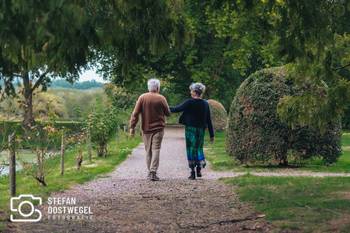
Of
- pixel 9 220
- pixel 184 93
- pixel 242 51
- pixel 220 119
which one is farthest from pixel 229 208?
pixel 184 93

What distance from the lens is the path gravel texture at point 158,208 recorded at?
7070 millimetres

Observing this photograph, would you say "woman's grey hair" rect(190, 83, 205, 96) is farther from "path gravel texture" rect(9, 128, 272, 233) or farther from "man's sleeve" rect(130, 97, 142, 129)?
"path gravel texture" rect(9, 128, 272, 233)

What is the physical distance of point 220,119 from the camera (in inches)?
1438

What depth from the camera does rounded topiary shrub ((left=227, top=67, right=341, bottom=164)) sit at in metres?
14.2

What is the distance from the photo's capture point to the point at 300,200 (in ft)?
28.7

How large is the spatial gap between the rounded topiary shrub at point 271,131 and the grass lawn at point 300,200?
2.55 m

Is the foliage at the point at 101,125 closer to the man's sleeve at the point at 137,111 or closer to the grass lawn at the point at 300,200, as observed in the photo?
the man's sleeve at the point at 137,111

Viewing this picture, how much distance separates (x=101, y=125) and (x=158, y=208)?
9855 millimetres

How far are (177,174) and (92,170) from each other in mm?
1879

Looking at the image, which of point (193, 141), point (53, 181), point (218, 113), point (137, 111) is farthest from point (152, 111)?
point (218, 113)

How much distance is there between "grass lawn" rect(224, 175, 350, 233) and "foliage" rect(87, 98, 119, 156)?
6935mm

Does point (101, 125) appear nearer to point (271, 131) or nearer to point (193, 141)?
point (271, 131)

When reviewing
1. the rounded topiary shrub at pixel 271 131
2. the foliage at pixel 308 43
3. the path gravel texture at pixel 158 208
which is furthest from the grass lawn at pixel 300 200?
the rounded topiary shrub at pixel 271 131

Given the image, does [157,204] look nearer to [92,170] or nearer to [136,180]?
[136,180]
